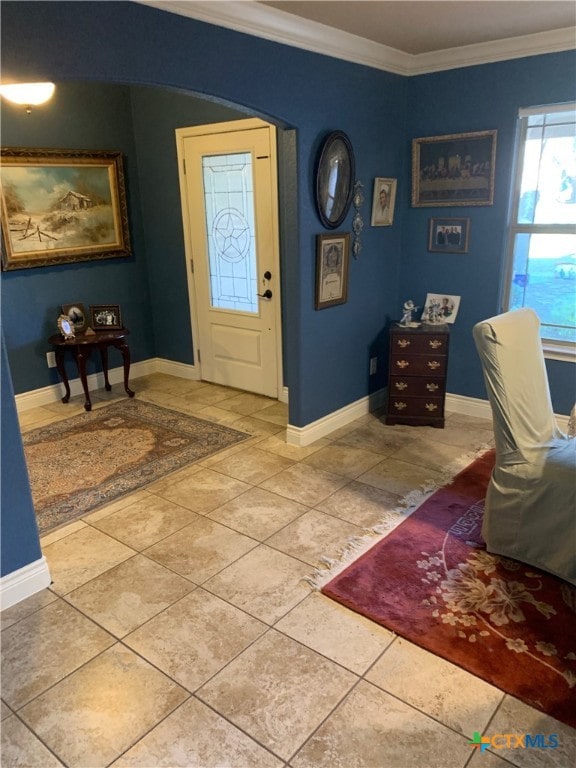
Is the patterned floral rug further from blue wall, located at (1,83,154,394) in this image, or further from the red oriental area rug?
the red oriental area rug

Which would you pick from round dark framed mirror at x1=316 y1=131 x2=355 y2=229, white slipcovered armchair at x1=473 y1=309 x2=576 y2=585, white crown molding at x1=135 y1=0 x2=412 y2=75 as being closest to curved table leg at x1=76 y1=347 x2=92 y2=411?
round dark framed mirror at x1=316 y1=131 x2=355 y2=229

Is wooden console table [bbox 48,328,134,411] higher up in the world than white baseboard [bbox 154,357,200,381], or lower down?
higher up

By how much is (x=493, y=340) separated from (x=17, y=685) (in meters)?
2.26

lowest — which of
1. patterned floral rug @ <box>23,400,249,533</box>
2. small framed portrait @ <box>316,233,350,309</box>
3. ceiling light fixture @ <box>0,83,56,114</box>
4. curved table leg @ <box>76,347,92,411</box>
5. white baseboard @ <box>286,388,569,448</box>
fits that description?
patterned floral rug @ <box>23,400,249,533</box>

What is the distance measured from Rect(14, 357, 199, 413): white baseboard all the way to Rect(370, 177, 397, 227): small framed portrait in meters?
2.20

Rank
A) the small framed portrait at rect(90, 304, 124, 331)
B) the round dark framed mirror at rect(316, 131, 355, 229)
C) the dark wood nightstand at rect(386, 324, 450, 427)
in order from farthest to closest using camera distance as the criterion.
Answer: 1. the small framed portrait at rect(90, 304, 124, 331)
2. the dark wood nightstand at rect(386, 324, 450, 427)
3. the round dark framed mirror at rect(316, 131, 355, 229)

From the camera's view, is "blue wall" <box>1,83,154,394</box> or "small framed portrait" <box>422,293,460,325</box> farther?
"blue wall" <box>1,83,154,394</box>

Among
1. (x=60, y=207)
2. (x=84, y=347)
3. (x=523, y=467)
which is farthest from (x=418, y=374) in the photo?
(x=60, y=207)

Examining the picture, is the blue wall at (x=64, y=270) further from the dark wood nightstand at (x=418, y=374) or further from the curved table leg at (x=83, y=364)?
the dark wood nightstand at (x=418, y=374)

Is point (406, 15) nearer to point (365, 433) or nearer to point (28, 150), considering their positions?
point (365, 433)

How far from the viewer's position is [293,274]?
11.4ft

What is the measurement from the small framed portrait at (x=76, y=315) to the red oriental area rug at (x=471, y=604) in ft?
10.5

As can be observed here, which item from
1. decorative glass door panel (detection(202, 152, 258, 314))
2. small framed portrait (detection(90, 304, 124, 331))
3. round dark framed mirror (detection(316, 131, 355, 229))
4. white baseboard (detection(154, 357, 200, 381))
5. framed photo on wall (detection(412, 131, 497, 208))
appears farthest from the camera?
white baseboard (detection(154, 357, 200, 381))

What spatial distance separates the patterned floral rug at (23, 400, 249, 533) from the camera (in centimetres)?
319
